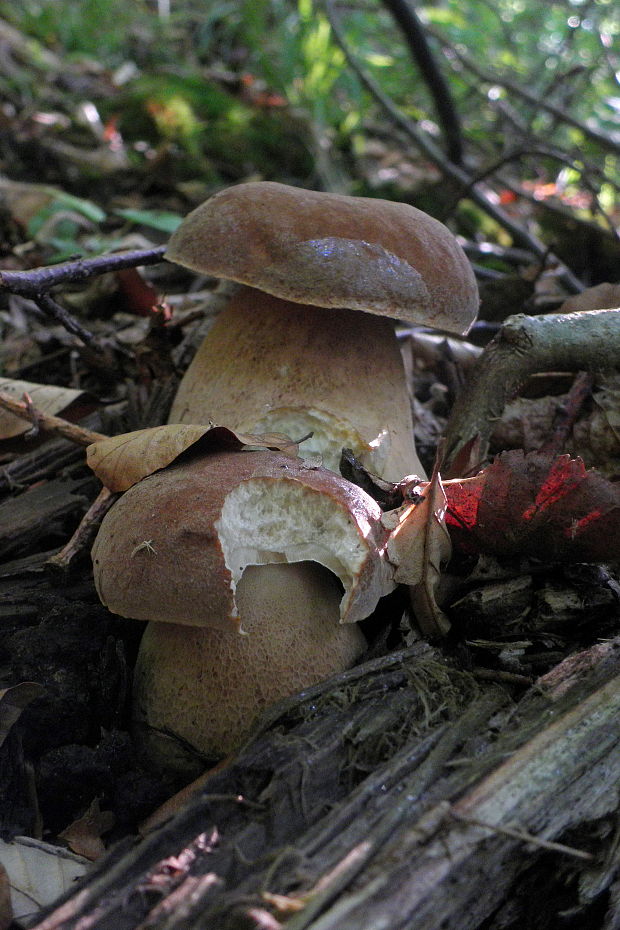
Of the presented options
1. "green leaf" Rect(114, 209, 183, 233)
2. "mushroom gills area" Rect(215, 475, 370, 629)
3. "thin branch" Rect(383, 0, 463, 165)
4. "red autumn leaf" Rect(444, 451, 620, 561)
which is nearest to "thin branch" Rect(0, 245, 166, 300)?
"green leaf" Rect(114, 209, 183, 233)

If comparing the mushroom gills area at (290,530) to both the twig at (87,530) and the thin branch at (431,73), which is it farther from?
the thin branch at (431,73)

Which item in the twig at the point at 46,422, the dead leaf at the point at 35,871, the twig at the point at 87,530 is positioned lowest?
the dead leaf at the point at 35,871

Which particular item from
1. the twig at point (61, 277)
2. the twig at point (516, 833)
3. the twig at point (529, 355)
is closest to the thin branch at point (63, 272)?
the twig at point (61, 277)

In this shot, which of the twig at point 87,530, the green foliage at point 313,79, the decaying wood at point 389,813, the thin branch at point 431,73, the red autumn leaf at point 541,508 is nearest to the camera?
the decaying wood at point 389,813

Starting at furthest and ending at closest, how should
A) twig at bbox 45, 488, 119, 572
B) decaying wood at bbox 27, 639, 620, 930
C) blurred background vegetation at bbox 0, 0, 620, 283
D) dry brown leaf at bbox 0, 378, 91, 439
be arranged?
blurred background vegetation at bbox 0, 0, 620, 283 → dry brown leaf at bbox 0, 378, 91, 439 → twig at bbox 45, 488, 119, 572 → decaying wood at bbox 27, 639, 620, 930

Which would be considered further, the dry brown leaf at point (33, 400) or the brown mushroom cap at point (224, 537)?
the dry brown leaf at point (33, 400)

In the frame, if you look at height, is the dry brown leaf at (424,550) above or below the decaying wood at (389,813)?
above

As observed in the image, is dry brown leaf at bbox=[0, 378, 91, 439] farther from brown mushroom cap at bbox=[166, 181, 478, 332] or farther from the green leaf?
the green leaf
